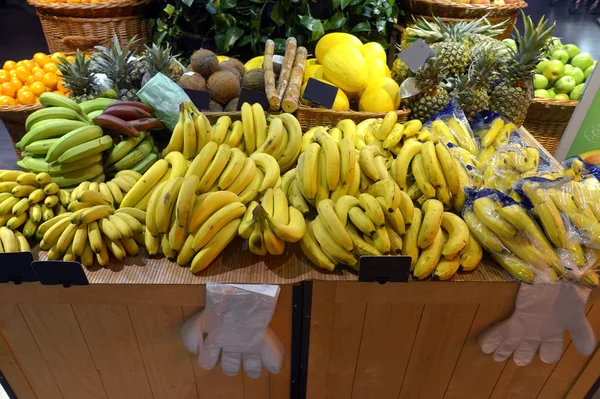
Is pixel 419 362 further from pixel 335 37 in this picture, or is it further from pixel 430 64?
pixel 335 37

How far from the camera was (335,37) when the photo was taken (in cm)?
223

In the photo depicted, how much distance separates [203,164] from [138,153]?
0.40 m

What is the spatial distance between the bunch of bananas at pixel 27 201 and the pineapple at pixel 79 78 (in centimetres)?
84

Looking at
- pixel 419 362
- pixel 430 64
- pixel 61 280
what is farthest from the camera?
pixel 430 64

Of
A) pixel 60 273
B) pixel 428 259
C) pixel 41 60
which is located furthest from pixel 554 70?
pixel 41 60

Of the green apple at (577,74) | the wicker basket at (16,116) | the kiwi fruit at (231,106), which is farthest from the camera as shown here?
the green apple at (577,74)

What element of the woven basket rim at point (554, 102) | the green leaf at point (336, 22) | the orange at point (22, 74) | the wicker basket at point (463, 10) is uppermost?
the wicker basket at point (463, 10)

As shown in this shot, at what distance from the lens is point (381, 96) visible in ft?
6.52

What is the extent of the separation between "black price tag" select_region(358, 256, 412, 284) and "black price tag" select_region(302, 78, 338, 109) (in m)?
1.01

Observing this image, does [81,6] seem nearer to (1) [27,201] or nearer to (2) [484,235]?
(1) [27,201]

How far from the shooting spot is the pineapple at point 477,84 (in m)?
1.91

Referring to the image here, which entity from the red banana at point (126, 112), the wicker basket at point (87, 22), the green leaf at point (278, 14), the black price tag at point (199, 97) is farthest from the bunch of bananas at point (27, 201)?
the wicker basket at point (87, 22)

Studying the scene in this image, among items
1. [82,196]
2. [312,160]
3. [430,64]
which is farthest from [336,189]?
[430,64]

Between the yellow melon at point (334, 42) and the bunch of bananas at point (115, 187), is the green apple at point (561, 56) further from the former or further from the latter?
the bunch of bananas at point (115, 187)
